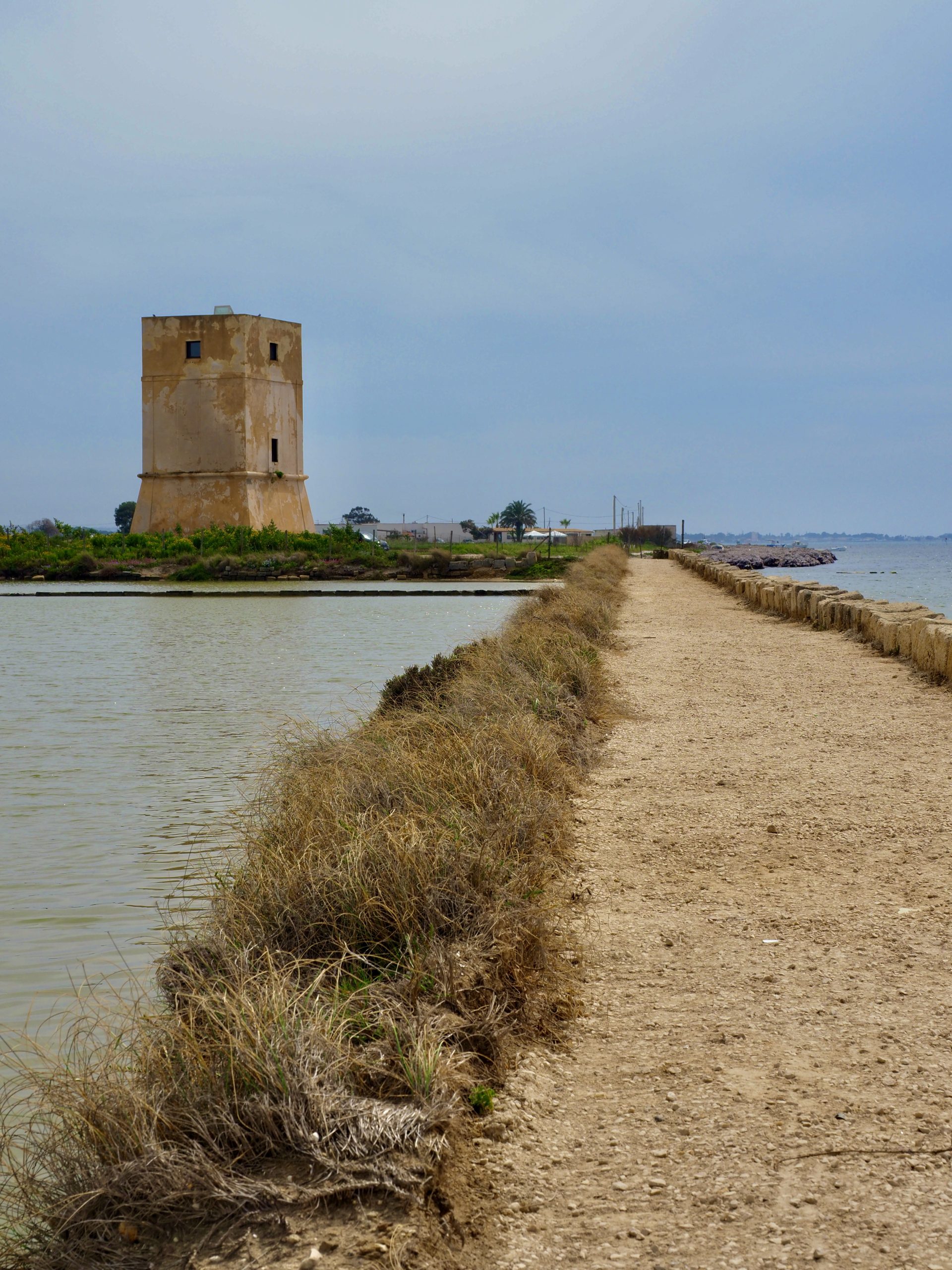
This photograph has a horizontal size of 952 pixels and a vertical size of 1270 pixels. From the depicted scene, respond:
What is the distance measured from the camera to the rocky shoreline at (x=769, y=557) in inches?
2785

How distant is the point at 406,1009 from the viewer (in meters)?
3.35

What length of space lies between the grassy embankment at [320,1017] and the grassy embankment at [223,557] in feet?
130

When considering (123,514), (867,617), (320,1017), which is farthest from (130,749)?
(123,514)

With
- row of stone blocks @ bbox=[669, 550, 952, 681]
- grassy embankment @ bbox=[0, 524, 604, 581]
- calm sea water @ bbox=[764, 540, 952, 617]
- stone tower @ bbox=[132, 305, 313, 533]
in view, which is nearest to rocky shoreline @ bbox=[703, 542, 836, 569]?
calm sea water @ bbox=[764, 540, 952, 617]

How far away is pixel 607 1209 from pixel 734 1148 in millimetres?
417

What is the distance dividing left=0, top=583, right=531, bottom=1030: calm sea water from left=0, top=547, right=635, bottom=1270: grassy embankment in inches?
28.6

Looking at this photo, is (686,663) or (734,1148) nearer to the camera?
(734,1148)

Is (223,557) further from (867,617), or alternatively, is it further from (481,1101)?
(481,1101)

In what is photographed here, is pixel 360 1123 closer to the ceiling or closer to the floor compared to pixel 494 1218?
closer to the ceiling

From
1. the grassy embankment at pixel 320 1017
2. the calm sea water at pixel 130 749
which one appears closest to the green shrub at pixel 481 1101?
the grassy embankment at pixel 320 1017

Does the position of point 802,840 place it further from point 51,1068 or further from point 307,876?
point 51,1068

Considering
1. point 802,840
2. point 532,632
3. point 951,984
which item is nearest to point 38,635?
point 532,632

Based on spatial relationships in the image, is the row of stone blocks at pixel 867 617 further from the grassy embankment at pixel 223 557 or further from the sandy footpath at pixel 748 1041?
the grassy embankment at pixel 223 557

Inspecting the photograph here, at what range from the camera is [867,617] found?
14734 millimetres
